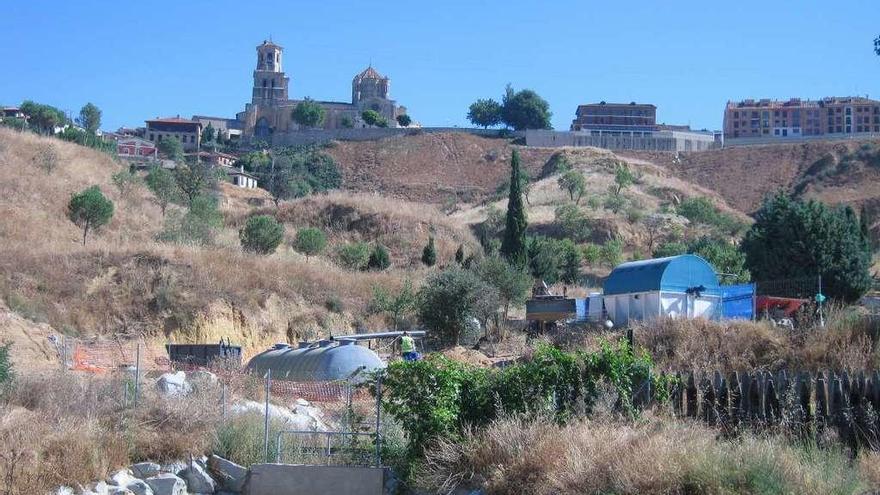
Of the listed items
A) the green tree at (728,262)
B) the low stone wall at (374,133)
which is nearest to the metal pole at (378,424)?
the green tree at (728,262)

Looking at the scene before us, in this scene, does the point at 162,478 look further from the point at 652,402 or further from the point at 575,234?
the point at 575,234

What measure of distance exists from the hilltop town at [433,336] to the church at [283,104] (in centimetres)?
3960

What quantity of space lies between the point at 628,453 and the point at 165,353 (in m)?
22.0

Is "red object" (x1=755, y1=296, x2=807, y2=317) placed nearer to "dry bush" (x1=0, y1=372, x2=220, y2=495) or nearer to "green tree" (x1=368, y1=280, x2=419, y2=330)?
"green tree" (x1=368, y1=280, x2=419, y2=330)

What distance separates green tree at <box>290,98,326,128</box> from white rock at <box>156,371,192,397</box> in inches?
4317

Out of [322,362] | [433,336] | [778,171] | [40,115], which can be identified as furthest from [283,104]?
[322,362]

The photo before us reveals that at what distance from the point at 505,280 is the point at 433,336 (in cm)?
531

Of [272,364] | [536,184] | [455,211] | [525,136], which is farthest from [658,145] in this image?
[272,364]

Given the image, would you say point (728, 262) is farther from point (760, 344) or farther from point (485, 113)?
point (485, 113)

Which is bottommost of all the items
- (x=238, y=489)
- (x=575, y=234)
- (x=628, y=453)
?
(x=238, y=489)

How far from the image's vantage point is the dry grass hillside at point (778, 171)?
8525 cm

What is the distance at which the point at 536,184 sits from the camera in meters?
88.0

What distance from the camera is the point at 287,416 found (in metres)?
18.3

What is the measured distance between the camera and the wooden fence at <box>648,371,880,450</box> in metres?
14.6
